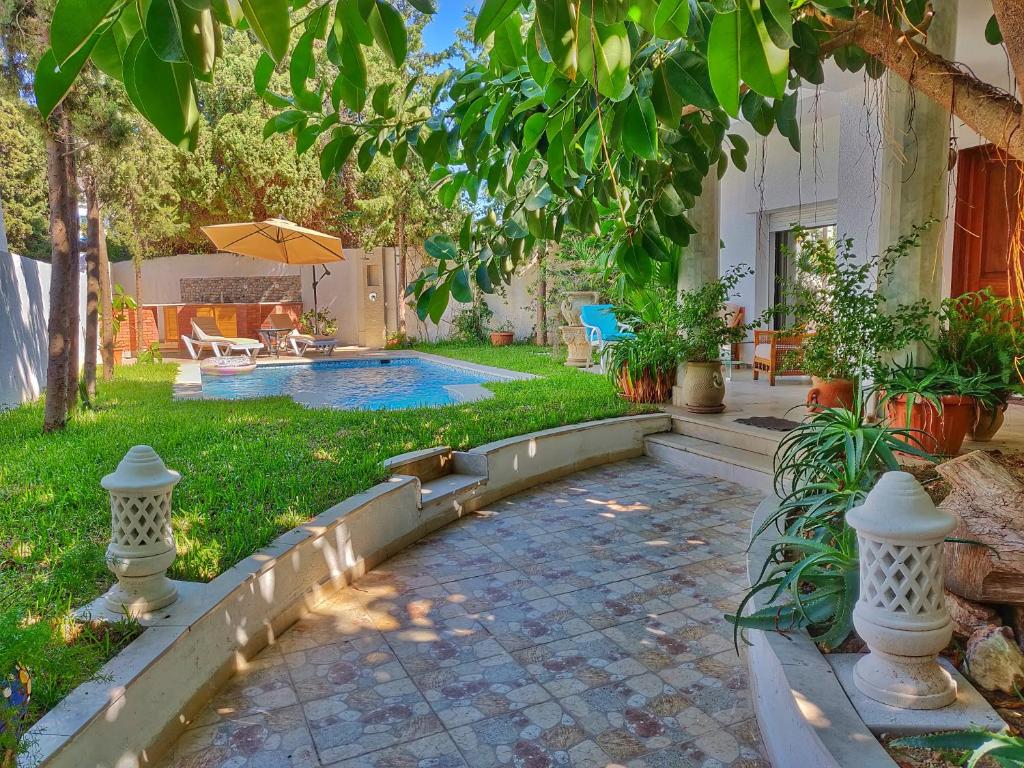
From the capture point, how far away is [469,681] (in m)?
2.71

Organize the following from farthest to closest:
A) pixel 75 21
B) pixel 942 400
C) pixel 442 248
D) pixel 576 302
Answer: pixel 576 302 < pixel 942 400 < pixel 442 248 < pixel 75 21

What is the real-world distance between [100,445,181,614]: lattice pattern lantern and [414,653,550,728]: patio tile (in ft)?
3.37

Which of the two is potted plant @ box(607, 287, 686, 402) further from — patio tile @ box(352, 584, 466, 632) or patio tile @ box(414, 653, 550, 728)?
patio tile @ box(414, 653, 550, 728)

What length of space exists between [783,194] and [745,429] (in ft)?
16.2

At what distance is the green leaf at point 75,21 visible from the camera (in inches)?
25.7

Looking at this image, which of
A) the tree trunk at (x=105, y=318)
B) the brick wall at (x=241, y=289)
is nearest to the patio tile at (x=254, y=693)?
the tree trunk at (x=105, y=318)

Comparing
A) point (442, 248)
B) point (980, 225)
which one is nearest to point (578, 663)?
point (442, 248)

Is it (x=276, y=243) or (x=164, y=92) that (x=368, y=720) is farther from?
(x=276, y=243)

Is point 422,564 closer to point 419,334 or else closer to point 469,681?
point 469,681

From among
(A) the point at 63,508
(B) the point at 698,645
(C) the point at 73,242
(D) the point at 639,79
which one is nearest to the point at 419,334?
(C) the point at 73,242

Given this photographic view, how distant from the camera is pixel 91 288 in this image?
7934mm

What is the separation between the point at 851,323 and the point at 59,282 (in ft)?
20.4

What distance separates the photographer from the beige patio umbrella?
46.1 feet

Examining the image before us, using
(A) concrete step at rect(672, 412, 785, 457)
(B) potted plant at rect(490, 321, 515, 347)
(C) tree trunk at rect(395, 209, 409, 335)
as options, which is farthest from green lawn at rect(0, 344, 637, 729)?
(C) tree trunk at rect(395, 209, 409, 335)
